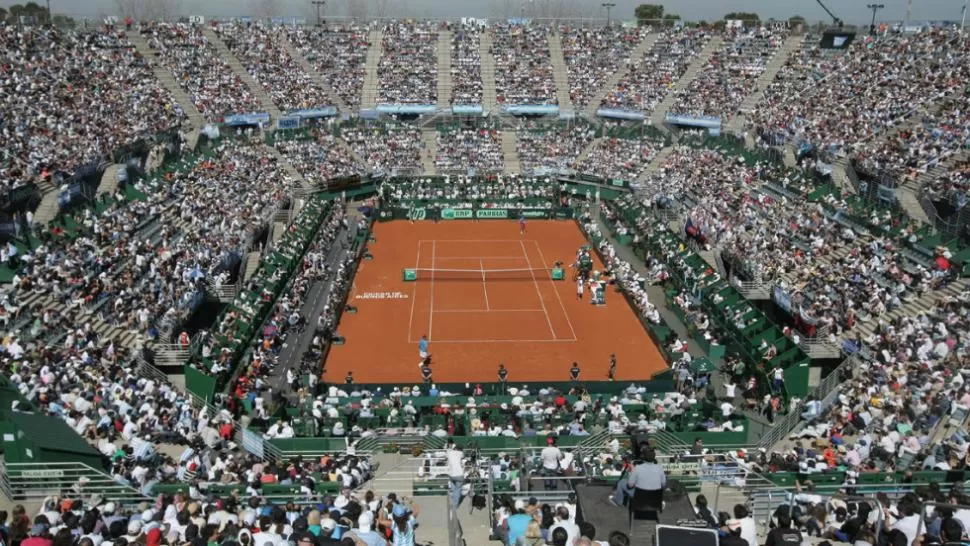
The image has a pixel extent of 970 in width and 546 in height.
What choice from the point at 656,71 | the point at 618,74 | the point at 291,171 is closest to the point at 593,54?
the point at 618,74

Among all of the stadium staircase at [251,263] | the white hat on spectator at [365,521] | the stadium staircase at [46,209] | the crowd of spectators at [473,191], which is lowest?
the stadium staircase at [251,263]

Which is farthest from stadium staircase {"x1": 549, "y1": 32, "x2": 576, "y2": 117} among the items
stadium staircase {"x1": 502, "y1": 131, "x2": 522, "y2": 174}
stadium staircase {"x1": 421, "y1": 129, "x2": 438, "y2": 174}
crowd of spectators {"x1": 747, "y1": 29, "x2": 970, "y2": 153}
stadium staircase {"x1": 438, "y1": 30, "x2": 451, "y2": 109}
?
crowd of spectators {"x1": 747, "y1": 29, "x2": 970, "y2": 153}

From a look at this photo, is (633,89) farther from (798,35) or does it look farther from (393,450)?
(393,450)

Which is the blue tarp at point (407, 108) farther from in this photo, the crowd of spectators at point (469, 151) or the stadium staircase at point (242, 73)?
the stadium staircase at point (242, 73)

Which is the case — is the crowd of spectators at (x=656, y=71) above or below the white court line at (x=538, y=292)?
above

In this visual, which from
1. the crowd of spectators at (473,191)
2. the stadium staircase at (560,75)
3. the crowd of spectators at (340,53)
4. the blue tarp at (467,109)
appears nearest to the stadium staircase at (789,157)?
the crowd of spectators at (473,191)

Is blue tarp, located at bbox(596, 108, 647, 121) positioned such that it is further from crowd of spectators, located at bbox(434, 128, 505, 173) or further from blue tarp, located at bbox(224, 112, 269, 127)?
blue tarp, located at bbox(224, 112, 269, 127)
